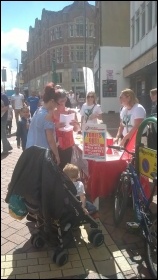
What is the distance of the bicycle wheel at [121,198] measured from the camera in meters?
3.41

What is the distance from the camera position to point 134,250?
3.04m

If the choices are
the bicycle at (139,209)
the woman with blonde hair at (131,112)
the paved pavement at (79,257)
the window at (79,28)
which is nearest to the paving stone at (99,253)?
the paved pavement at (79,257)

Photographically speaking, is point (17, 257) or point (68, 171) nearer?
point (17, 257)

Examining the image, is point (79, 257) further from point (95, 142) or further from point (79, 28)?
point (79, 28)

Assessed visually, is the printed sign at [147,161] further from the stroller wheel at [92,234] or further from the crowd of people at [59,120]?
the stroller wheel at [92,234]

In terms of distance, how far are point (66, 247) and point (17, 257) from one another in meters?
0.48

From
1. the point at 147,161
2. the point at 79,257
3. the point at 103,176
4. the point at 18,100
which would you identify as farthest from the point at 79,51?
the point at 18,100

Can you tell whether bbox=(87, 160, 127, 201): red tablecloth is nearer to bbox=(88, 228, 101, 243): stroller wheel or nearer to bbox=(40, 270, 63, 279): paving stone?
bbox=(88, 228, 101, 243): stroller wheel

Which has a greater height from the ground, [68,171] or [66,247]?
[68,171]

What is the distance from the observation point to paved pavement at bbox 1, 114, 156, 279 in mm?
2633

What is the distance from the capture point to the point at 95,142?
362 centimetres

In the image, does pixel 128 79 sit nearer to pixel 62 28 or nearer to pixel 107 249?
pixel 62 28

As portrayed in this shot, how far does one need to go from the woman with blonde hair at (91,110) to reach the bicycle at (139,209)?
196cm

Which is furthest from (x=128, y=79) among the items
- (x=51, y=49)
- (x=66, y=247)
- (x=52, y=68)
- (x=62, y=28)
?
(x=66, y=247)
